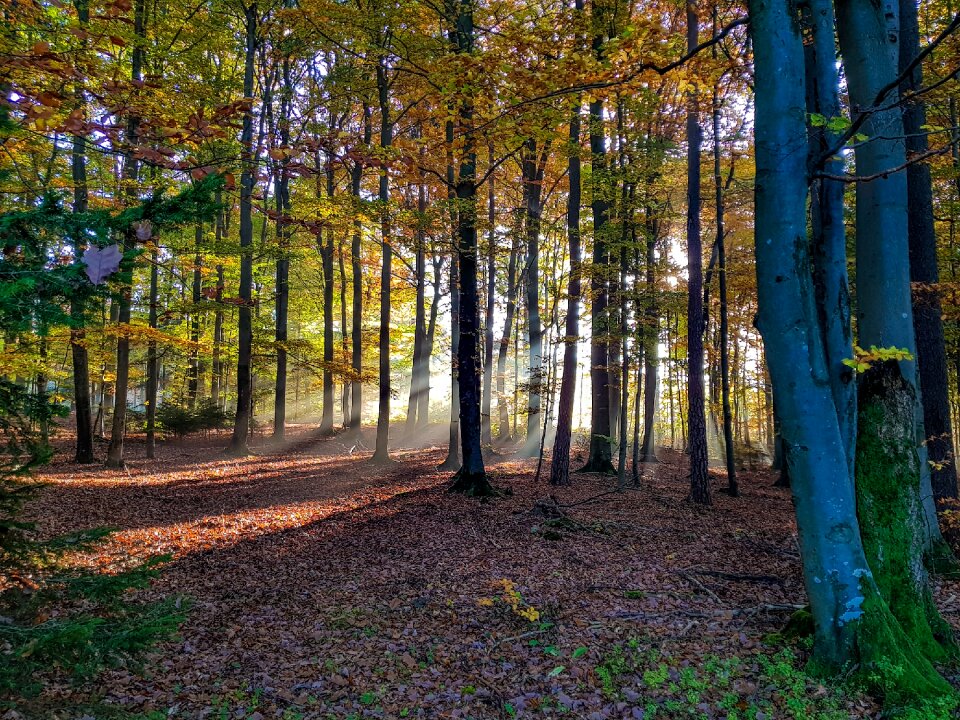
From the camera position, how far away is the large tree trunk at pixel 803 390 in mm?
4184

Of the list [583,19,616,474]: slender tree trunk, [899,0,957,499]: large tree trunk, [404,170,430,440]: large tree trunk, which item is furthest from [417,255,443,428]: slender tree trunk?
[899,0,957,499]: large tree trunk

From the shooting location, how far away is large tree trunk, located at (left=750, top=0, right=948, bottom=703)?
4184 millimetres

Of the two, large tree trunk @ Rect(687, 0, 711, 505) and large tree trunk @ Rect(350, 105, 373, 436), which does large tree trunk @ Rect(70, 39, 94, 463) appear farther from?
large tree trunk @ Rect(687, 0, 711, 505)

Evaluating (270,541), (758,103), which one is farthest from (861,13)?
(270,541)

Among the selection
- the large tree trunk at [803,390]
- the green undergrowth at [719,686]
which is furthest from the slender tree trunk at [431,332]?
the green undergrowth at [719,686]

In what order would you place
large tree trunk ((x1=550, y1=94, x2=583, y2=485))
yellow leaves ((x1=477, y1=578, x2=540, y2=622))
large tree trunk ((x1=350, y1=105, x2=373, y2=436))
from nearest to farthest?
yellow leaves ((x1=477, y1=578, x2=540, y2=622))
large tree trunk ((x1=550, y1=94, x2=583, y2=485))
large tree trunk ((x1=350, y1=105, x2=373, y2=436))

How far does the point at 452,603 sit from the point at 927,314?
8.49m

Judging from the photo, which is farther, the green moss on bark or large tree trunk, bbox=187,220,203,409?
large tree trunk, bbox=187,220,203,409

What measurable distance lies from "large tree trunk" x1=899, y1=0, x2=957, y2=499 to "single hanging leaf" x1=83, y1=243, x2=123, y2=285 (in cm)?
997

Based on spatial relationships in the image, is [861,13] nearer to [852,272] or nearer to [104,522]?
[852,272]

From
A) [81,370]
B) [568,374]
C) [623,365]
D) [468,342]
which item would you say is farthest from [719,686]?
[81,370]

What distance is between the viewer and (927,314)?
8.19 meters

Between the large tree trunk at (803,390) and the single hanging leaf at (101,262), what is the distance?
14.8 ft

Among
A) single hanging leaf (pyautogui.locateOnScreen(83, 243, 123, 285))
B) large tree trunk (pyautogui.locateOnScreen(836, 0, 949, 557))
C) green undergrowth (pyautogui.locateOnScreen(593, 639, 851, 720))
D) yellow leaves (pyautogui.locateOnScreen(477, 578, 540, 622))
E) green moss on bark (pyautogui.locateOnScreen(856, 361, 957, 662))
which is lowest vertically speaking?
yellow leaves (pyautogui.locateOnScreen(477, 578, 540, 622))
